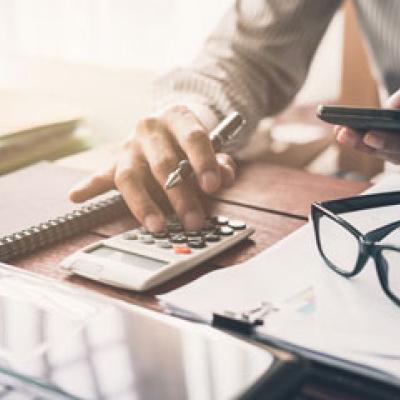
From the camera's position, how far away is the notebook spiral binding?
64 centimetres

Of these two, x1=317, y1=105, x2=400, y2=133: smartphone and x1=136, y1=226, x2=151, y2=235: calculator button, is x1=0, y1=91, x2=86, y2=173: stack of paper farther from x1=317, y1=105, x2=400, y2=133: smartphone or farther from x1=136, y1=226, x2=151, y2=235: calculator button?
x1=317, y1=105, x2=400, y2=133: smartphone

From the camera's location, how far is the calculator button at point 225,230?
648mm

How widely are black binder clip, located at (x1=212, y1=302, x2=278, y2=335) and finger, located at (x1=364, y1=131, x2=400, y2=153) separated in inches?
8.7

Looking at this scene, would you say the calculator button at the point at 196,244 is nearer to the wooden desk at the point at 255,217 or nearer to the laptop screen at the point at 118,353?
the wooden desk at the point at 255,217

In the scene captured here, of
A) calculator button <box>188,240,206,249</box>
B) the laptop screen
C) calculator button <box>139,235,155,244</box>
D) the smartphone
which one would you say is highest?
the smartphone

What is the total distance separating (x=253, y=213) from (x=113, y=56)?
846mm

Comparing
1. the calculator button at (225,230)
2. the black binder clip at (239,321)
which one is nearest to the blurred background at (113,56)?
the calculator button at (225,230)

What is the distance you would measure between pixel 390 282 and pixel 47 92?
109 centimetres

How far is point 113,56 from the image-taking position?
1498mm

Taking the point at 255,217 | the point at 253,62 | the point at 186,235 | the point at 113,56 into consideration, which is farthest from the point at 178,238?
the point at 113,56

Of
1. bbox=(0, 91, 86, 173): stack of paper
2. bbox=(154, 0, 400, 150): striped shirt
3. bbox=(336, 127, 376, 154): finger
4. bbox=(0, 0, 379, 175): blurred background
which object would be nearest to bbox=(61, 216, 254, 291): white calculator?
bbox=(336, 127, 376, 154): finger

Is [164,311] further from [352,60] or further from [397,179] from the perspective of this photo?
[352,60]

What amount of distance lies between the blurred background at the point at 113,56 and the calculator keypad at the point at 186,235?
640mm

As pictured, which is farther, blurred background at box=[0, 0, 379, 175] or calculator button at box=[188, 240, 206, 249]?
blurred background at box=[0, 0, 379, 175]
